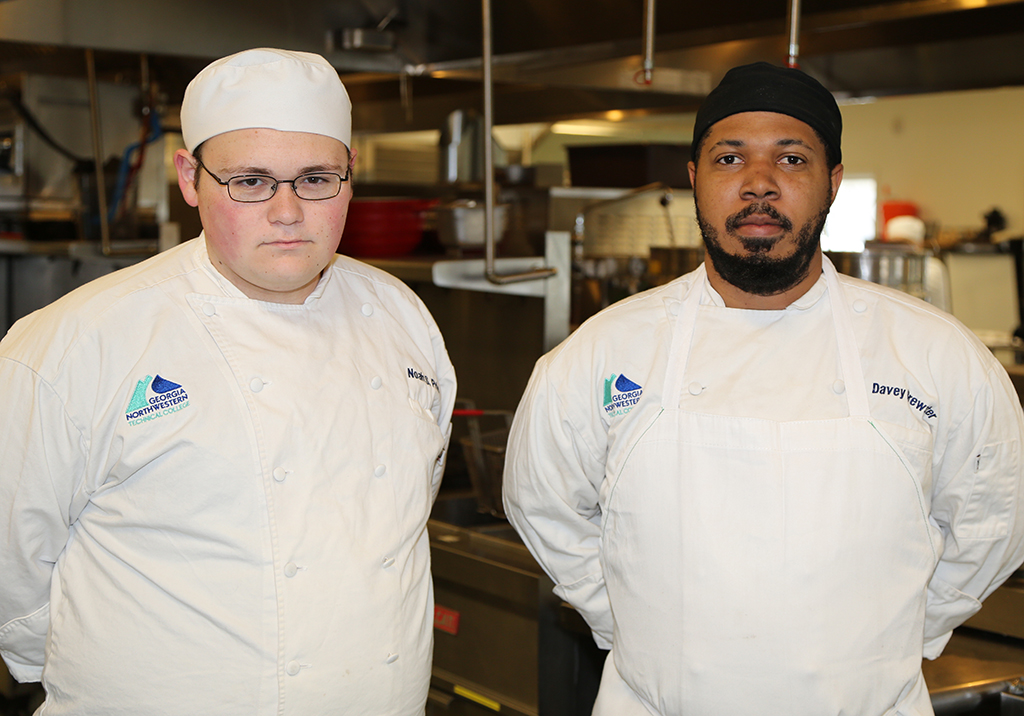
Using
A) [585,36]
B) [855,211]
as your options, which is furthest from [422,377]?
[855,211]

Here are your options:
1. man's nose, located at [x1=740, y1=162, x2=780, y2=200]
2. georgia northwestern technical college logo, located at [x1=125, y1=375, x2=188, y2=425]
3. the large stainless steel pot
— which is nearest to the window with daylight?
the large stainless steel pot

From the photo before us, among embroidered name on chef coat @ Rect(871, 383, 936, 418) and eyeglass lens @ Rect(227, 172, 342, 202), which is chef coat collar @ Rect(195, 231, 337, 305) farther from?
embroidered name on chef coat @ Rect(871, 383, 936, 418)

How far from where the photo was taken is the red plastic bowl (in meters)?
2.53

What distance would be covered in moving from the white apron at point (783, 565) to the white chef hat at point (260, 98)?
66cm

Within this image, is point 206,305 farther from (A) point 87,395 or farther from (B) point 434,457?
(B) point 434,457

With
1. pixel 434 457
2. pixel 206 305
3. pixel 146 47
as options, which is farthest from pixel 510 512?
pixel 146 47

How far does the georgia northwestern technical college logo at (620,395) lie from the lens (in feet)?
4.59

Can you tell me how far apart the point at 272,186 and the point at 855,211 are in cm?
871

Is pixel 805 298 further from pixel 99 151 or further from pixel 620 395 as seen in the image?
pixel 99 151

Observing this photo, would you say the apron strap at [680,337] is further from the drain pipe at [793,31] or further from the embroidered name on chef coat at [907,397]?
the drain pipe at [793,31]

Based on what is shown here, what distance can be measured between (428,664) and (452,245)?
1251mm

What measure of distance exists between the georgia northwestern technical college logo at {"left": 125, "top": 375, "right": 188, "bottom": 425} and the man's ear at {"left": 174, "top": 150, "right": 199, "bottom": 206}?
252mm

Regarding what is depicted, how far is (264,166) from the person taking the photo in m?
1.21

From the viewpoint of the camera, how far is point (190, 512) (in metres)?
1.20
